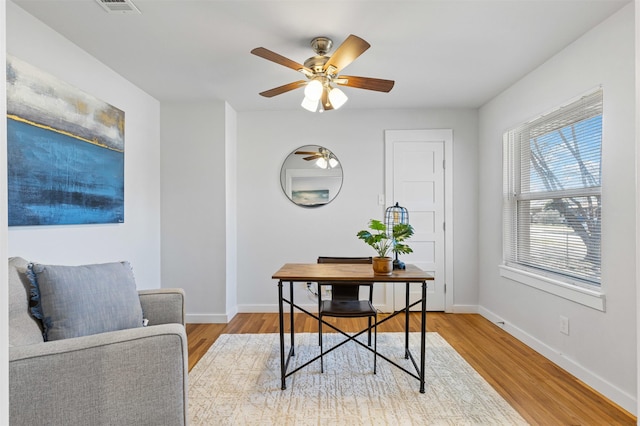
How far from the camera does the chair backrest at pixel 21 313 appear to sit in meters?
1.46

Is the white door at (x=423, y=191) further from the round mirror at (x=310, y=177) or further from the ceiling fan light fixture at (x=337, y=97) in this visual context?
the ceiling fan light fixture at (x=337, y=97)

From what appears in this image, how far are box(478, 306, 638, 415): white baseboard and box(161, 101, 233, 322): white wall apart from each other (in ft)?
9.77

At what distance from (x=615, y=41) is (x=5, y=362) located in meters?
3.10

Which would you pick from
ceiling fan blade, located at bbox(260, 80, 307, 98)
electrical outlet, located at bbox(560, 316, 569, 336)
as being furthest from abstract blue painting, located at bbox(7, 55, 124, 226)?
electrical outlet, located at bbox(560, 316, 569, 336)

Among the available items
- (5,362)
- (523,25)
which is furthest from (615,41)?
(5,362)

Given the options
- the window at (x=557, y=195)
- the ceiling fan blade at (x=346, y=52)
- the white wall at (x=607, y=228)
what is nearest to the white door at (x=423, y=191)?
the window at (x=557, y=195)

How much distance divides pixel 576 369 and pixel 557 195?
1.30 meters

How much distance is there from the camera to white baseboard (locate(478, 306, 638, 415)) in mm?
2004

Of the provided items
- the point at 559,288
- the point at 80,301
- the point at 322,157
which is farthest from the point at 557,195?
the point at 80,301

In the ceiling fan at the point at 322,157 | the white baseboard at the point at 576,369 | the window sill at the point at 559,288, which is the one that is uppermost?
the ceiling fan at the point at 322,157

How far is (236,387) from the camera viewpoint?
2268 millimetres

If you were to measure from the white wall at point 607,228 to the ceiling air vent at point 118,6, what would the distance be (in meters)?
2.95

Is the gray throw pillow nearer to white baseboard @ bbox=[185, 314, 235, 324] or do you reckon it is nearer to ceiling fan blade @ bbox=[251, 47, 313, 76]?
ceiling fan blade @ bbox=[251, 47, 313, 76]

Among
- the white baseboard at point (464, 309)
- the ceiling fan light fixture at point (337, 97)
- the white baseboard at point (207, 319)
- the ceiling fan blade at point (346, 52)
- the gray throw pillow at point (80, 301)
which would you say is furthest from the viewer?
the white baseboard at point (464, 309)
